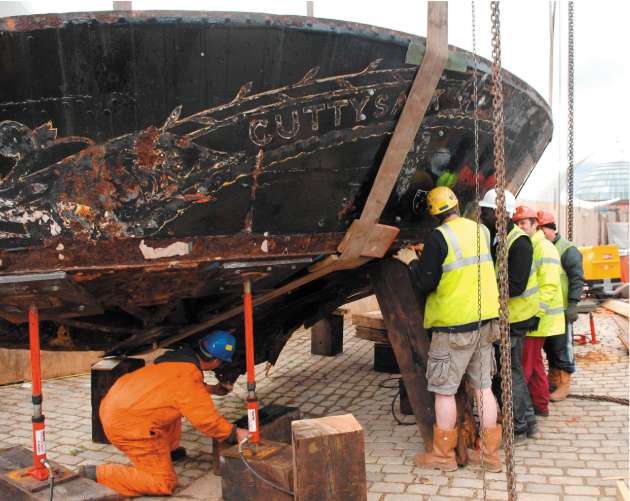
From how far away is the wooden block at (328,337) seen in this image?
749 cm

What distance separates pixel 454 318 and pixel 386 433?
1290 millimetres

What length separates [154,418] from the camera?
373cm

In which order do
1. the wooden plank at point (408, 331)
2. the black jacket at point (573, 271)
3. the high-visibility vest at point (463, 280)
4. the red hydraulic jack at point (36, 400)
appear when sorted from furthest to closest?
the black jacket at point (573, 271)
the wooden plank at point (408, 331)
the high-visibility vest at point (463, 280)
the red hydraulic jack at point (36, 400)

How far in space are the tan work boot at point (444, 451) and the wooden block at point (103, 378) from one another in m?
2.08

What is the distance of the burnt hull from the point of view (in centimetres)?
285

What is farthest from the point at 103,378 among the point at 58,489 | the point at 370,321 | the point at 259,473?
the point at 370,321

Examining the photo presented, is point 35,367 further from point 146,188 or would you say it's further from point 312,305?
point 312,305

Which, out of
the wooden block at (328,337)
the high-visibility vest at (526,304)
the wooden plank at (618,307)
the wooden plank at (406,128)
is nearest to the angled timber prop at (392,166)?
the wooden plank at (406,128)

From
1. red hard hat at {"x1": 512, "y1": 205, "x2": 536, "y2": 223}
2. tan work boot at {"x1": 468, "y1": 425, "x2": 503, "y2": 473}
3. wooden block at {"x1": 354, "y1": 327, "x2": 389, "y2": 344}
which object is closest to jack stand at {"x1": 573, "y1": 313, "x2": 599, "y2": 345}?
wooden block at {"x1": 354, "y1": 327, "x2": 389, "y2": 344}

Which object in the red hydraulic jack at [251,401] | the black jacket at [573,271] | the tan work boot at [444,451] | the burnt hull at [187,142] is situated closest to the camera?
the burnt hull at [187,142]

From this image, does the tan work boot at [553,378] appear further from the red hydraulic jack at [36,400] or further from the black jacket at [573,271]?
the red hydraulic jack at [36,400]

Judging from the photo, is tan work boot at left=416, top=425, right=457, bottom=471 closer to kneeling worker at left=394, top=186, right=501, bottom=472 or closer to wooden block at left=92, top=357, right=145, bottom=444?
kneeling worker at left=394, top=186, right=501, bottom=472

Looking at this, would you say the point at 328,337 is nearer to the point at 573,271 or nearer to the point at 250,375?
the point at 573,271

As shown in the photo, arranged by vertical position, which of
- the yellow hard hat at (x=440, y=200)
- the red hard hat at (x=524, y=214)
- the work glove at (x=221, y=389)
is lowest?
the work glove at (x=221, y=389)
